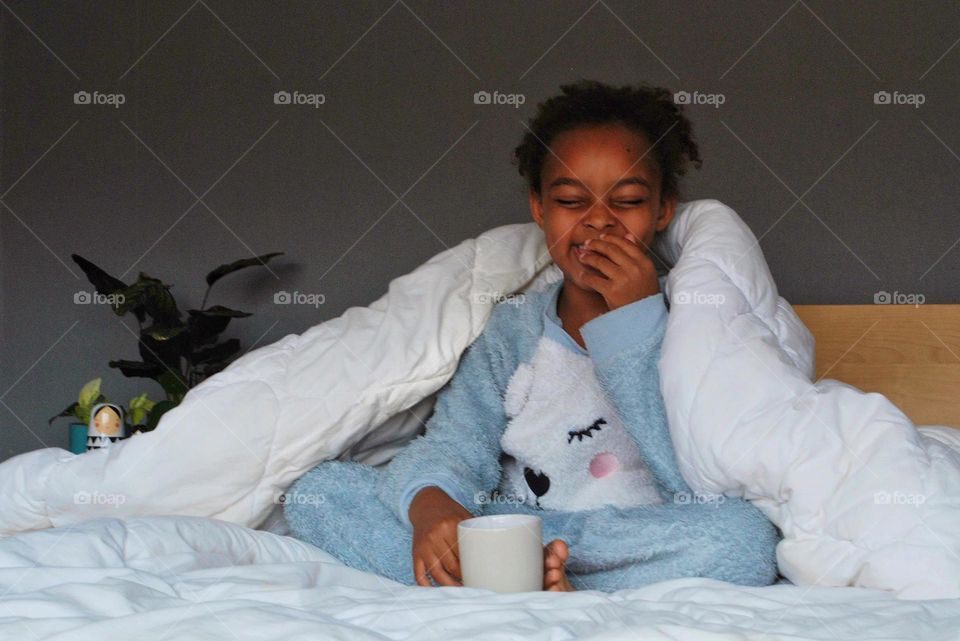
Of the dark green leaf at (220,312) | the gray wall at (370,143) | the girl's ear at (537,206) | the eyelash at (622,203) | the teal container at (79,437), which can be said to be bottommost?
the teal container at (79,437)

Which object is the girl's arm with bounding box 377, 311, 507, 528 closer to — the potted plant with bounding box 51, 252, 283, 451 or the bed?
the bed

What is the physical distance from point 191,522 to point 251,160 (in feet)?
4.26

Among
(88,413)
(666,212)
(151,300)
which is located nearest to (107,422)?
(88,413)

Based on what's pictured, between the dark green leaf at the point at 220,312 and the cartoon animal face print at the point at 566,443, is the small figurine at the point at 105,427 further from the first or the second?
the cartoon animal face print at the point at 566,443

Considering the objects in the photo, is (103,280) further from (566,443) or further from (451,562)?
(451,562)

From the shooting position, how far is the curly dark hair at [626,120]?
1.39 meters

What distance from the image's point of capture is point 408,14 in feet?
6.94

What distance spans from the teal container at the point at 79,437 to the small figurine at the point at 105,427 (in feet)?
0.39

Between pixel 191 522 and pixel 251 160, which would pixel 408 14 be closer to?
pixel 251 160

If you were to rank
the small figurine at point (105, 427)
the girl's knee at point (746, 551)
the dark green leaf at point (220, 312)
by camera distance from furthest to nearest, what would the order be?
1. the dark green leaf at point (220, 312)
2. the small figurine at point (105, 427)
3. the girl's knee at point (746, 551)

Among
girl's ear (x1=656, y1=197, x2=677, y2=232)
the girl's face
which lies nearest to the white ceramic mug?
the girl's face

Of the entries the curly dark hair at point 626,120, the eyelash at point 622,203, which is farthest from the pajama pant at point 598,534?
the curly dark hair at point 626,120

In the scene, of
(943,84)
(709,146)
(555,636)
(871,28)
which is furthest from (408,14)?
(555,636)

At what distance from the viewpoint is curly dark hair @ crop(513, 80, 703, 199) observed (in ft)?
4.55
